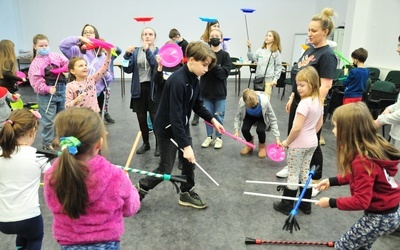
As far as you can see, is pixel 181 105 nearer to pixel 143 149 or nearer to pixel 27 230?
pixel 27 230

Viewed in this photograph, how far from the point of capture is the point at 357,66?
188 inches

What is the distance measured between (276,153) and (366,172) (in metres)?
2.25

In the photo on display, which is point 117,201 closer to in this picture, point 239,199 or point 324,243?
point 324,243

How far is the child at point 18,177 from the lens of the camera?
166 centimetres

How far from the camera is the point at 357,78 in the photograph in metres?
4.64

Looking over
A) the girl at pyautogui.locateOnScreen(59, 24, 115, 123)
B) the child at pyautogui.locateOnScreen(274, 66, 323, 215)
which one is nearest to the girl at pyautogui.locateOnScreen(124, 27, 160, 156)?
the girl at pyautogui.locateOnScreen(59, 24, 115, 123)

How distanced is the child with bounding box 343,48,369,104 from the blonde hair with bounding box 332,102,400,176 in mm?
3318

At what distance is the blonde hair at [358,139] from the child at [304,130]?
0.74 m

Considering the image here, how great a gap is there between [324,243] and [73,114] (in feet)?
6.36

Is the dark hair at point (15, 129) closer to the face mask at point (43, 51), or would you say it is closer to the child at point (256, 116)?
the face mask at point (43, 51)

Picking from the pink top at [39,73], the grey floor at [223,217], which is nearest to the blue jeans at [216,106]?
the grey floor at [223,217]

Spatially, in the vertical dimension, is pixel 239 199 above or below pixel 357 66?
below

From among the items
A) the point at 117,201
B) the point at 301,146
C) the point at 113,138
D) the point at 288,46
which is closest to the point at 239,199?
the point at 301,146

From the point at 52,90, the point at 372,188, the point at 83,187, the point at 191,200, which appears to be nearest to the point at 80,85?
the point at 52,90
